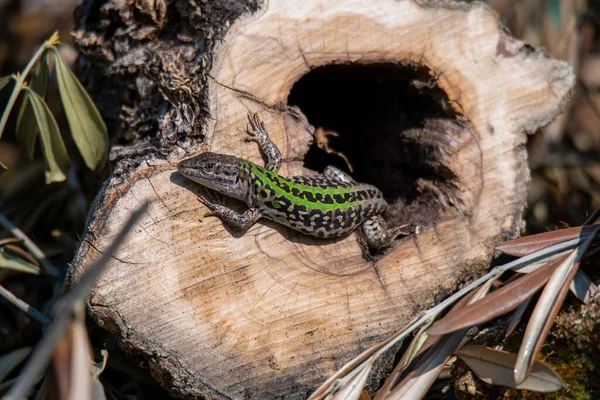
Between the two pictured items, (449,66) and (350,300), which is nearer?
(350,300)

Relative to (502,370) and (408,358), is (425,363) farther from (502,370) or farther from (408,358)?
(502,370)

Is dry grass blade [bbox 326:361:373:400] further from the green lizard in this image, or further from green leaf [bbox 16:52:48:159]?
green leaf [bbox 16:52:48:159]

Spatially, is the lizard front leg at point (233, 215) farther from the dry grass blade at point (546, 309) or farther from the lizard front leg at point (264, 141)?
the dry grass blade at point (546, 309)

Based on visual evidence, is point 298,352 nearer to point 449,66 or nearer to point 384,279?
point 384,279

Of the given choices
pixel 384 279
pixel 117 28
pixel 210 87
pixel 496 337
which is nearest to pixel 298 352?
pixel 384 279

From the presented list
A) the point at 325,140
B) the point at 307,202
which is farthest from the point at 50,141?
the point at 325,140

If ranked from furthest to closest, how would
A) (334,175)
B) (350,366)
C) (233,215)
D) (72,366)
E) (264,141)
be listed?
(334,175)
(264,141)
(233,215)
(350,366)
(72,366)

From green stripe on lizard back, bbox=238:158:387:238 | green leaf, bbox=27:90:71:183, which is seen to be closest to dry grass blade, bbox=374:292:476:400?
green stripe on lizard back, bbox=238:158:387:238
